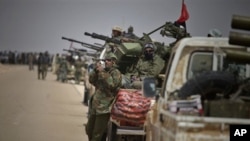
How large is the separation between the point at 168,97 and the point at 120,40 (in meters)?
7.81

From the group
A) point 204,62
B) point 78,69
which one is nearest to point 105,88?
point 204,62

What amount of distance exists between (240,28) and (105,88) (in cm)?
431

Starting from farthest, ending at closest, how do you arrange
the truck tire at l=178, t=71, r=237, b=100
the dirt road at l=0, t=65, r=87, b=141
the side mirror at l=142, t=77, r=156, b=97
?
1. the dirt road at l=0, t=65, r=87, b=141
2. the side mirror at l=142, t=77, r=156, b=97
3. the truck tire at l=178, t=71, r=237, b=100

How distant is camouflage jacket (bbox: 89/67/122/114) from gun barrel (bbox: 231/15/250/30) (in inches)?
164

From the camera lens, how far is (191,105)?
5215 mm

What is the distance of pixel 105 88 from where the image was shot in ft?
31.3

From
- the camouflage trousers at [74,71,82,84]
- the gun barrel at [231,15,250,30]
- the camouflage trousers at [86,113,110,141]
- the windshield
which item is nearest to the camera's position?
the gun barrel at [231,15,250,30]

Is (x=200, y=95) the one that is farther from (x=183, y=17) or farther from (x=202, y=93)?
(x=183, y=17)

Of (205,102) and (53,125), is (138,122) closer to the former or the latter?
(205,102)

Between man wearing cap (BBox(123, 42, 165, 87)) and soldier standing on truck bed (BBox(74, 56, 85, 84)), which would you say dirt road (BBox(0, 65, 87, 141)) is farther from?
soldier standing on truck bed (BBox(74, 56, 85, 84))

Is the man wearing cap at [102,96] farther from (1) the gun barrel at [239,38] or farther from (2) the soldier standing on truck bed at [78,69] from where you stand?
(2) the soldier standing on truck bed at [78,69]

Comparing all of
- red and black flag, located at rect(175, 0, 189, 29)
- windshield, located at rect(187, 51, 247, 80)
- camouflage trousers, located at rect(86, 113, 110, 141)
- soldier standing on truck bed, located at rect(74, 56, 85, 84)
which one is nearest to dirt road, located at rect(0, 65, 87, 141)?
camouflage trousers, located at rect(86, 113, 110, 141)

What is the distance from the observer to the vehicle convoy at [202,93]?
16.5ft

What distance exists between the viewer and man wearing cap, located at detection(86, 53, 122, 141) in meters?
9.42
